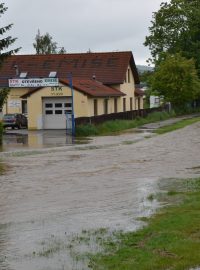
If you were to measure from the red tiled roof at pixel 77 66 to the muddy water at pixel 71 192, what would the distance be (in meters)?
25.2

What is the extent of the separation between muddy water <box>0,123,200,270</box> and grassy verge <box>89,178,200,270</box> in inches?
19.2

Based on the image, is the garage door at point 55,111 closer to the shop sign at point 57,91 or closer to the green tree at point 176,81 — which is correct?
the shop sign at point 57,91

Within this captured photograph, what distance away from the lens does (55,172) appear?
21.6 meters

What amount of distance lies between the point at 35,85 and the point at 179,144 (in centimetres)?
1547

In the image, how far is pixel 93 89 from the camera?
164 feet

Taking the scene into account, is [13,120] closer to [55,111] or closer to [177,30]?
[55,111]

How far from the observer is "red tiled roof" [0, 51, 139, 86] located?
56750mm

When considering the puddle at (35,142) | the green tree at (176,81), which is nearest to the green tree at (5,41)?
the puddle at (35,142)

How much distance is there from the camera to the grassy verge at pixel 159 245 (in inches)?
325

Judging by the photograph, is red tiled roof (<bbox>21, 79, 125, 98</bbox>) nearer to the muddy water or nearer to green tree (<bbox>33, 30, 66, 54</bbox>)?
the muddy water

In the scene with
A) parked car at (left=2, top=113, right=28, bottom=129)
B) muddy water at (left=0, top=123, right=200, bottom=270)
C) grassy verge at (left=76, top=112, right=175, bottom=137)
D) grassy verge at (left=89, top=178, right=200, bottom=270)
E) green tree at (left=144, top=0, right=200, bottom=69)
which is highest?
green tree at (left=144, top=0, right=200, bottom=69)

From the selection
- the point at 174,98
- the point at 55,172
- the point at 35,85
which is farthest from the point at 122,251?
the point at 174,98

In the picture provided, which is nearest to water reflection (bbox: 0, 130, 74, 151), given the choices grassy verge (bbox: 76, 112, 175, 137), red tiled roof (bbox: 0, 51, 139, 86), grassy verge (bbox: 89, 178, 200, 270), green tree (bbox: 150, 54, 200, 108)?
grassy verge (bbox: 76, 112, 175, 137)

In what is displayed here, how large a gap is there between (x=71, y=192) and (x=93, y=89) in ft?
111
